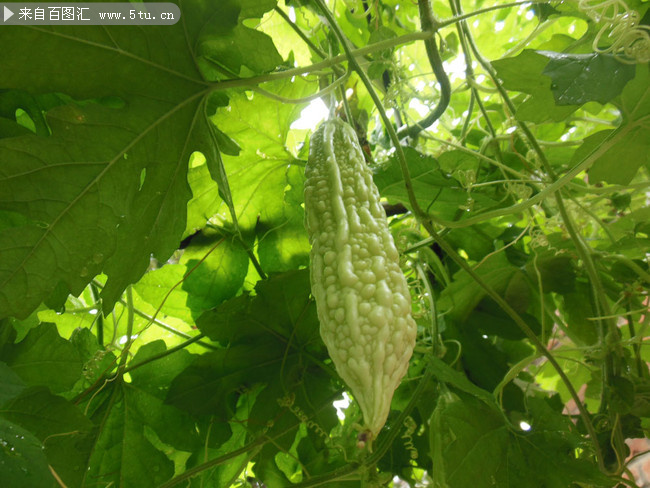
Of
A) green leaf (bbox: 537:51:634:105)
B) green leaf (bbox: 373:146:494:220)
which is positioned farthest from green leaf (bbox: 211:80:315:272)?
green leaf (bbox: 537:51:634:105)

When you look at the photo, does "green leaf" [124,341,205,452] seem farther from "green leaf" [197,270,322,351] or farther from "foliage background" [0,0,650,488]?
"green leaf" [197,270,322,351]

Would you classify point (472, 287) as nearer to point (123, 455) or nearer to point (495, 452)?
point (495, 452)

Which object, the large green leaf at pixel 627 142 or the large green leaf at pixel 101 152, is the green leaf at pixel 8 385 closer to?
the large green leaf at pixel 101 152

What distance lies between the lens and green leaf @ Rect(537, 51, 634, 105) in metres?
0.55

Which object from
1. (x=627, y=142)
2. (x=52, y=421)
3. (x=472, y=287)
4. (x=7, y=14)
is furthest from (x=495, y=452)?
(x=7, y=14)

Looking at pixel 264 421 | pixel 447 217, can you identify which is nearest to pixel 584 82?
pixel 447 217

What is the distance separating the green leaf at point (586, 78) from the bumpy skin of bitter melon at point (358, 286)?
0.23 meters

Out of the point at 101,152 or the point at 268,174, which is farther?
the point at 268,174

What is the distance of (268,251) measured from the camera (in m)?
→ 0.88

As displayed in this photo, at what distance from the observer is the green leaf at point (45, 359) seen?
2.25 ft

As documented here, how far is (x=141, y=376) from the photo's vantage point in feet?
2.69

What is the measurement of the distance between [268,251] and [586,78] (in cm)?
53

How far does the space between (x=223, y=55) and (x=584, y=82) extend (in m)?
0.41

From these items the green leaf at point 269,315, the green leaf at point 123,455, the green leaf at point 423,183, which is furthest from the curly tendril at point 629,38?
the green leaf at point 123,455
